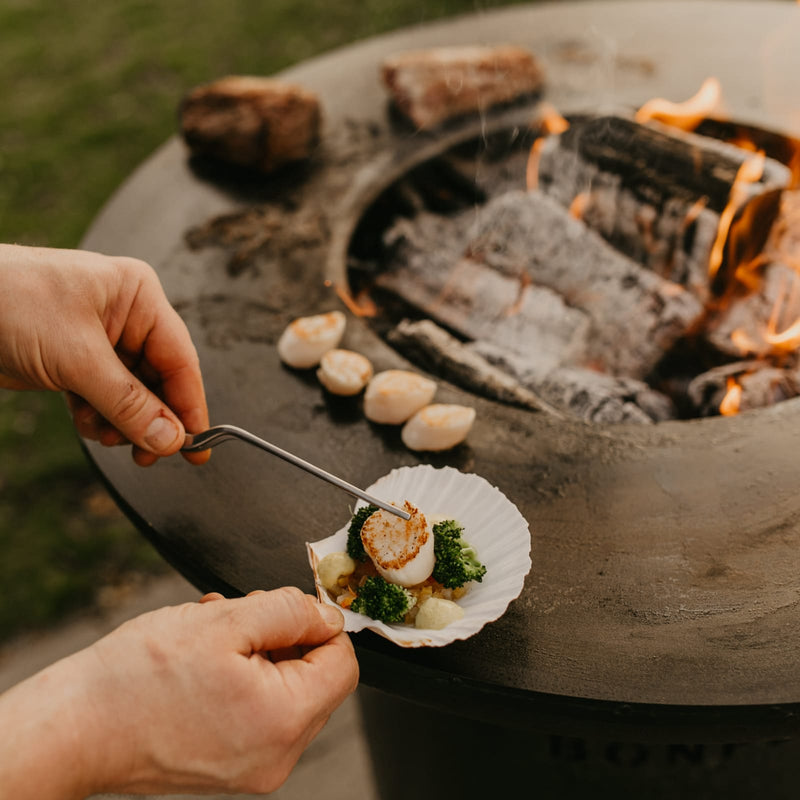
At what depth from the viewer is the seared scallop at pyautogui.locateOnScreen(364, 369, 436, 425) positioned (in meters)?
1.58

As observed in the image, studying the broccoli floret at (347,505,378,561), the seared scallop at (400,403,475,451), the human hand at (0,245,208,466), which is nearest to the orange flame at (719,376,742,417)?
the seared scallop at (400,403,475,451)

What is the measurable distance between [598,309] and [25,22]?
20.5ft

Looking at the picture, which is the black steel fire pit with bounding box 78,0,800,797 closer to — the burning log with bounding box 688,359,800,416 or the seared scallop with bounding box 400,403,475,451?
the seared scallop with bounding box 400,403,475,451

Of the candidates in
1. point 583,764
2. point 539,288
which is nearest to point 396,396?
point 539,288

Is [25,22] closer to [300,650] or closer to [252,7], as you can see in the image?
[252,7]

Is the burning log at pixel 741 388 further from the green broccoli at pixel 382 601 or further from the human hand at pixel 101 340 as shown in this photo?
the human hand at pixel 101 340

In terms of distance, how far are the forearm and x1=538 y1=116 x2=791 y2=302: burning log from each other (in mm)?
1841

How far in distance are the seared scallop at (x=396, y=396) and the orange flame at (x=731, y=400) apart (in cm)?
70

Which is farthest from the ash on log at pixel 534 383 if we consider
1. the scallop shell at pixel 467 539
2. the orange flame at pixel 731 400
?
the scallop shell at pixel 467 539

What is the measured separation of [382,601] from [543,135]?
1825 mm

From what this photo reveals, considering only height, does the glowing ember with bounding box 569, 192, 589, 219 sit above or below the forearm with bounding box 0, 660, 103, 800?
above

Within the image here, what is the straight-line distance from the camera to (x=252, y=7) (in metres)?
6.26

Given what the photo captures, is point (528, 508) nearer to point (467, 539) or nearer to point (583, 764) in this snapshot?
point (467, 539)

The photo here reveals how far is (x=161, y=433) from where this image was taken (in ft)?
4.83
